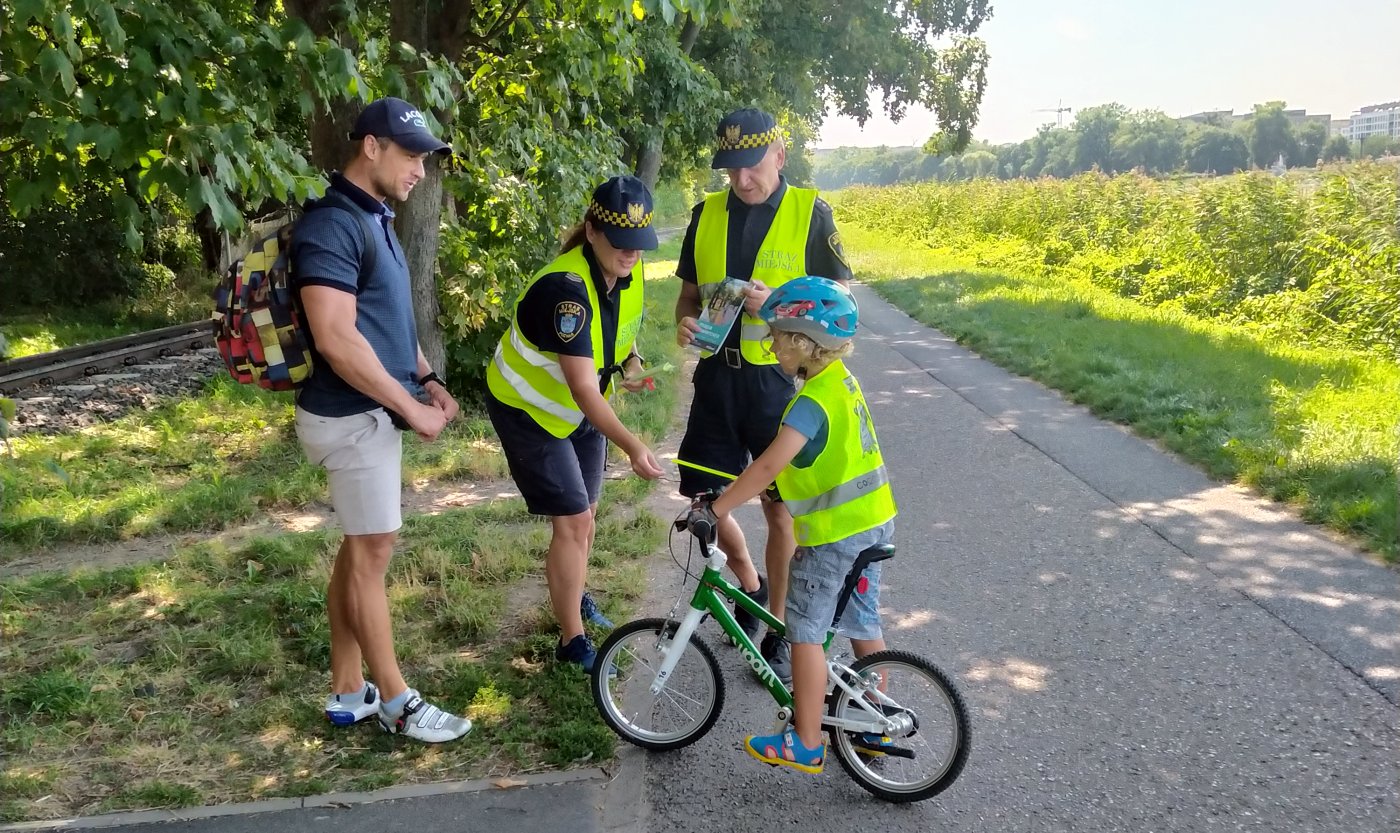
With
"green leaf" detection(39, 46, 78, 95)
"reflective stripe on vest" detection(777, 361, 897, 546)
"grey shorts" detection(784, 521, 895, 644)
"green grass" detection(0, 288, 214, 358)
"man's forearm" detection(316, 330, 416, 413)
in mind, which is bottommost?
"green grass" detection(0, 288, 214, 358)

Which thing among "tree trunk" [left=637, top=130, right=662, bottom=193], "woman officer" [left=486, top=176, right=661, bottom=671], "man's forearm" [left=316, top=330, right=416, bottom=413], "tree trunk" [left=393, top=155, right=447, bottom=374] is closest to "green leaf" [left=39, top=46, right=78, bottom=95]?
"man's forearm" [left=316, top=330, right=416, bottom=413]

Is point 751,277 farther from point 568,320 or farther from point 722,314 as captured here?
point 568,320

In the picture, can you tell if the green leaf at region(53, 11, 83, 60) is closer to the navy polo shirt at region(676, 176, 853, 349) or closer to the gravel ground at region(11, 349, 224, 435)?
the navy polo shirt at region(676, 176, 853, 349)

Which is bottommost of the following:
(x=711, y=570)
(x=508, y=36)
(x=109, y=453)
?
(x=109, y=453)

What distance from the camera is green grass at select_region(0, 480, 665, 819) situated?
3.64 metres

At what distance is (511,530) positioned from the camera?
6.27 m

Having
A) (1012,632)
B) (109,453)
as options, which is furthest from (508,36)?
(1012,632)

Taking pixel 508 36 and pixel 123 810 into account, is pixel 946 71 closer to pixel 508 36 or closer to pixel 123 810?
pixel 508 36

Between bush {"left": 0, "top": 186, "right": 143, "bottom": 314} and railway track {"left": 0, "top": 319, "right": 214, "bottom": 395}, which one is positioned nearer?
→ railway track {"left": 0, "top": 319, "right": 214, "bottom": 395}

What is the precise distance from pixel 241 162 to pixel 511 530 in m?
2.71

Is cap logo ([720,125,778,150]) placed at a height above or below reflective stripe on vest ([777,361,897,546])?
above

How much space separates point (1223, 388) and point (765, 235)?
20.9 ft

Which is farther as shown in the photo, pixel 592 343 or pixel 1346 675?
pixel 1346 675

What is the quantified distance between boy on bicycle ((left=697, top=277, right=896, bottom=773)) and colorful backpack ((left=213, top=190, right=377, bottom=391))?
1390mm
